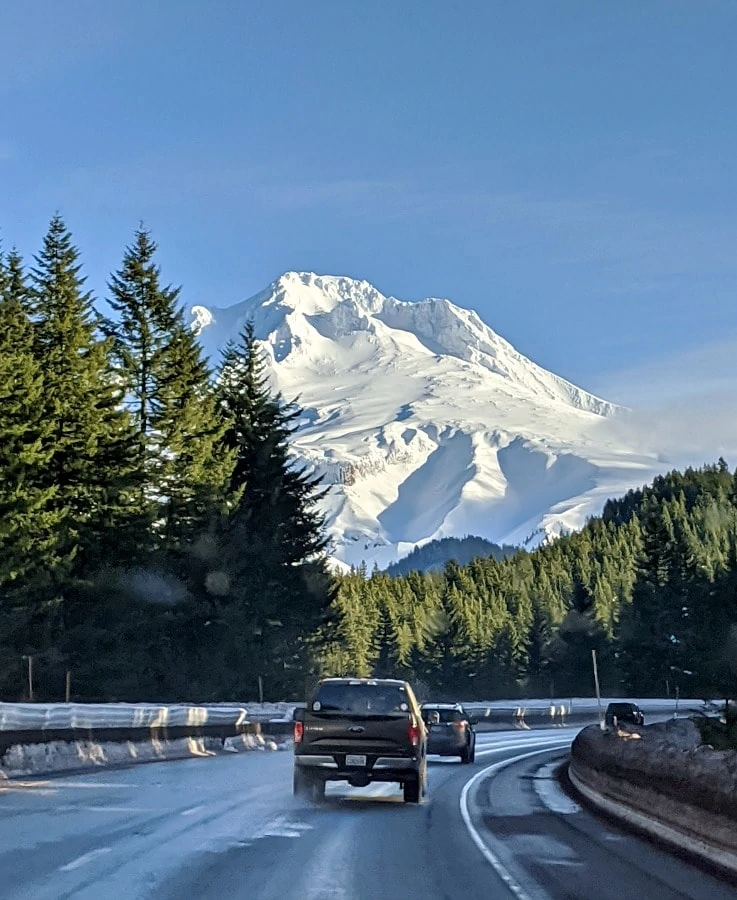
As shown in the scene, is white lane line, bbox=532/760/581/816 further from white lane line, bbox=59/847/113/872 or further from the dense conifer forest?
the dense conifer forest

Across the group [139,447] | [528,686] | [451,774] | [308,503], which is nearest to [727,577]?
[528,686]

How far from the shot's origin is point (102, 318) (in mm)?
49188

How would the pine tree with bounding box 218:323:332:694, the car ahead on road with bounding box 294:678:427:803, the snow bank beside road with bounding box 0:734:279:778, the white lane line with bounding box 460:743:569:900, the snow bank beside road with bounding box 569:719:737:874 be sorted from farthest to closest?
1. the pine tree with bounding box 218:323:332:694
2. the snow bank beside road with bounding box 0:734:279:778
3. the car ahead on road with bounding box 294:678:427:803
4. the snow bank beside road with bounding box 569:719:737:874
5. the white lane line with bounding box 460:743:569:900

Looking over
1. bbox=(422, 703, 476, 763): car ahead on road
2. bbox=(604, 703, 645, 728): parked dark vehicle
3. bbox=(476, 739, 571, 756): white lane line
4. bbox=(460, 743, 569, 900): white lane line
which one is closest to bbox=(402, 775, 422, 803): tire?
bbox=(460, 743, 569, 900): white lane line

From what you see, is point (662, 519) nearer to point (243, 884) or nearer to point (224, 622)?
point (224, 622)

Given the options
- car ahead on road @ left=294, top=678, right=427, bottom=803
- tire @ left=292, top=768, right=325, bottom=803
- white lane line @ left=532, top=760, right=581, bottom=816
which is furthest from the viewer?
tire @ left=292, top=768, right=325, bottom=803

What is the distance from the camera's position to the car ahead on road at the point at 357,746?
19.6 m

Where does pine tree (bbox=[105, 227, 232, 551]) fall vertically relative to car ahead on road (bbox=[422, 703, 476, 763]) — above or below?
above

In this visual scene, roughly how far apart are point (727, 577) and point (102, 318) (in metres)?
75.8

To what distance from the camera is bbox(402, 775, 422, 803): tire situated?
64.7 ft

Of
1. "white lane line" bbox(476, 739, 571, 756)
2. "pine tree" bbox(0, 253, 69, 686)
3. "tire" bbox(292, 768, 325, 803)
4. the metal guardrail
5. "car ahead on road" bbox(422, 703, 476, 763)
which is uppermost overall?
"pine tree" bbox(0, 253, 69, 686)

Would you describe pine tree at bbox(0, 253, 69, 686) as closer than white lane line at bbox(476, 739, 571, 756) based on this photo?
Yes

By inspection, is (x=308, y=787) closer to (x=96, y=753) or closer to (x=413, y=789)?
(x=413, y=789)

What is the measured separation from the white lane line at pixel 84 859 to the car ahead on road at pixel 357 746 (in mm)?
7483
